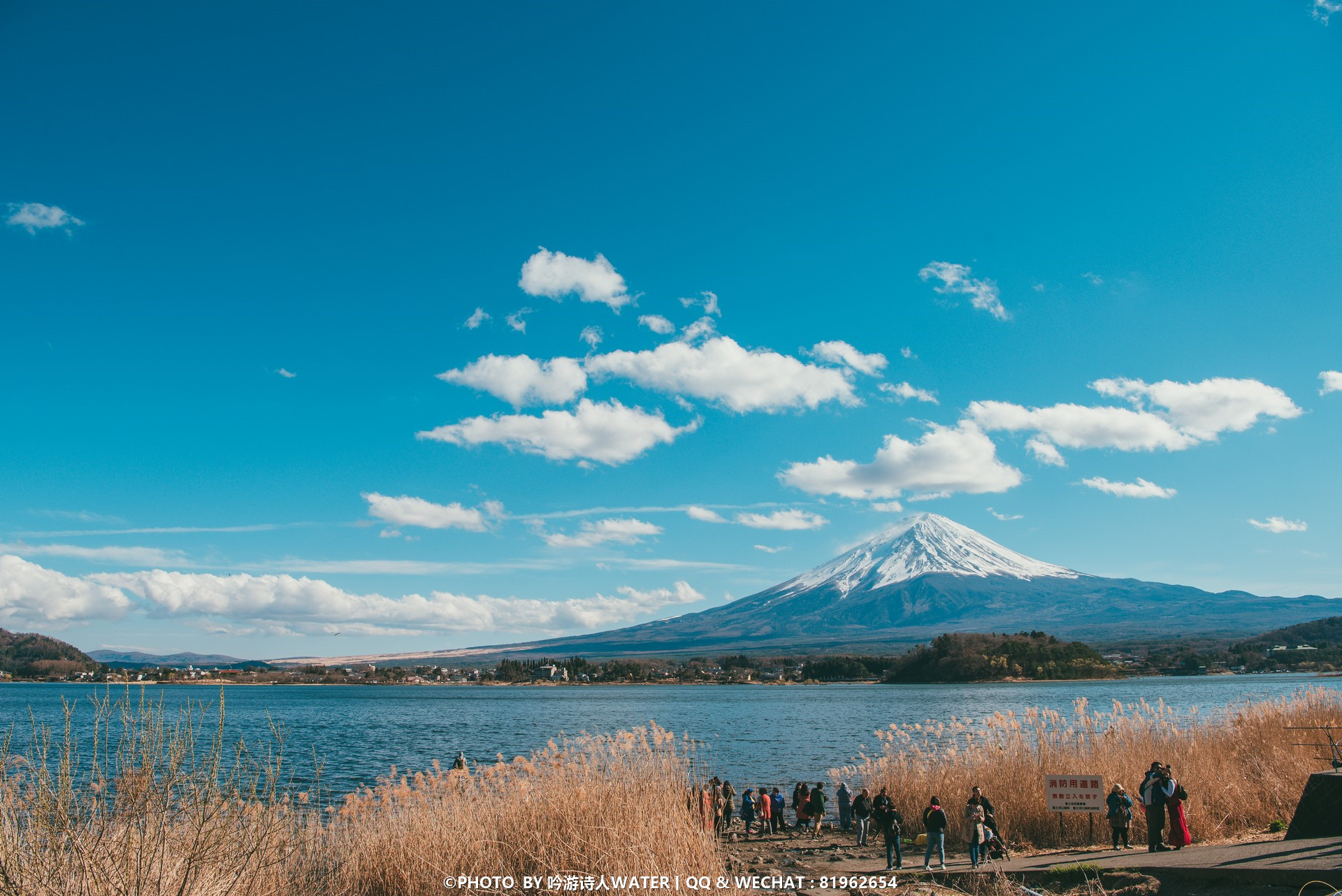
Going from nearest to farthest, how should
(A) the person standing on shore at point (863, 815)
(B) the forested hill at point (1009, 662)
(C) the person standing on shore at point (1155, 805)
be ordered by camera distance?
(C) the person standing on shore at point (1155, 805), (A) the person standing on shore at point (863, 815), (B) the forested hill at point (1009, 662)

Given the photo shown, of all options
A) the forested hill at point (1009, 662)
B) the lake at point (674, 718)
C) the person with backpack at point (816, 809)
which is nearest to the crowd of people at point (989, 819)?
the person with backpack at point (816, 809)

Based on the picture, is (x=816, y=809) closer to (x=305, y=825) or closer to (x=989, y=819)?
(x=989, y=819)

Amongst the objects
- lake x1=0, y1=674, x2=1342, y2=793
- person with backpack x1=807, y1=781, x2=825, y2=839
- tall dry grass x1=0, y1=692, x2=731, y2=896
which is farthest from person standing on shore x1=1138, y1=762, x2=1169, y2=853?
lake x1=0, y1=674, x2=1342, y2=793

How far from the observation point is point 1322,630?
17538cm

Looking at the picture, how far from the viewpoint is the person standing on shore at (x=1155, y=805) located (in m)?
13.4

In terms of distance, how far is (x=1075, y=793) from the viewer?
576 inches

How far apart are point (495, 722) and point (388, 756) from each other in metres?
26.5

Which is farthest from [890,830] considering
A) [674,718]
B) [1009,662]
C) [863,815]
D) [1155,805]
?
[1009,662]

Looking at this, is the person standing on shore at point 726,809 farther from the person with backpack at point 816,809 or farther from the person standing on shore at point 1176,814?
the person standing on shore at point 1176,814

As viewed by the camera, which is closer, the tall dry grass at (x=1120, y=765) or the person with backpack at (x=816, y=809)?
the tall dry grass at (x=1120, y=765)

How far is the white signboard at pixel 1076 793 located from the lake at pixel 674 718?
34.2 feet

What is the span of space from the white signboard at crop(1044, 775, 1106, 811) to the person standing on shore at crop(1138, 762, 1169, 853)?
2.54ft

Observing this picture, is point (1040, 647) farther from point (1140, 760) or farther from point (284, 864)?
point (284, 864)

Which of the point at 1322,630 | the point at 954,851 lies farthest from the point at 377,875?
the point at 1322,630
